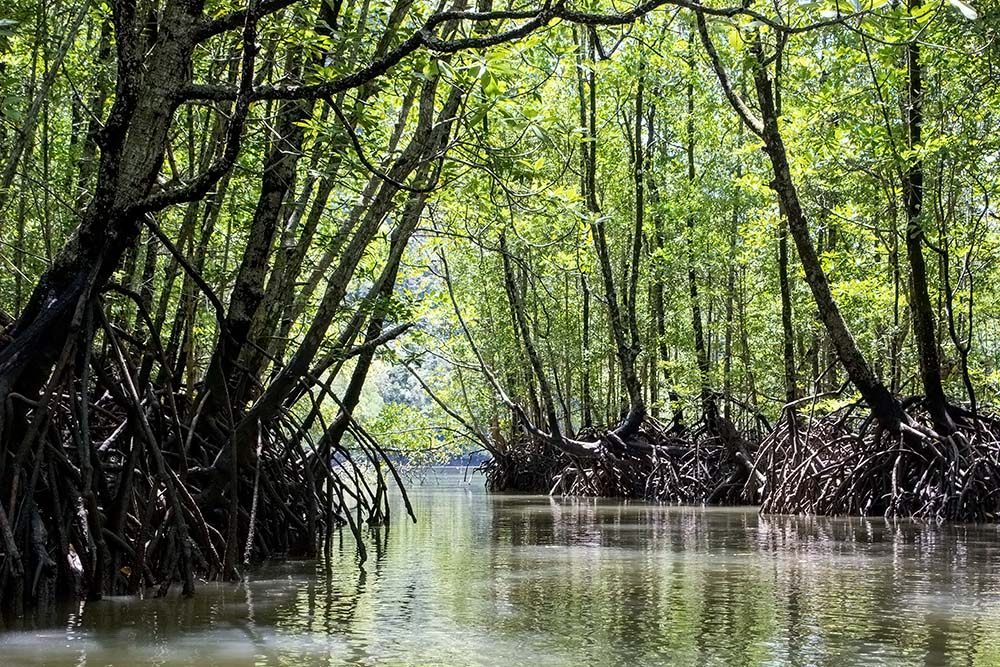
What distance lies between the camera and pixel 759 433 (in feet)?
60.2

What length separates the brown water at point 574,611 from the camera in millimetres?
4070

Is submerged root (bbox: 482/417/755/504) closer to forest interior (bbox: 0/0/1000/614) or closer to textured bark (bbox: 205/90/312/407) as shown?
forest interior (bbox: 0/0/1000/614)

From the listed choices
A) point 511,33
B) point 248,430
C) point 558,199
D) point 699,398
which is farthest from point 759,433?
point 511,33

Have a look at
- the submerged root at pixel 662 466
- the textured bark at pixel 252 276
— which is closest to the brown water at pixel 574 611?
the textured bark at pixel 252 276

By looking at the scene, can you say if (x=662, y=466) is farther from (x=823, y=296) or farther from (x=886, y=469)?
(x=823, y=296)

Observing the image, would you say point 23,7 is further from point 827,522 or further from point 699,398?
point 699,398

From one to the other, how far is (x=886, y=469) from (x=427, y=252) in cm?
738

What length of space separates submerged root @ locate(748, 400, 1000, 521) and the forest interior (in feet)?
0.13

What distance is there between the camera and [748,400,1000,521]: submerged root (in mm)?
11406

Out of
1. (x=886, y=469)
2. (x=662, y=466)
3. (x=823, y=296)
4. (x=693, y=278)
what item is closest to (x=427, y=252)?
(x=662, y=466)

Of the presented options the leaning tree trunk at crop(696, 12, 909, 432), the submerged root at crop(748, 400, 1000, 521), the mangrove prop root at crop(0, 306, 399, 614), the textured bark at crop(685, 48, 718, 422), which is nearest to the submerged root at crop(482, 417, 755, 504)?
the textured bark at crop(685, 48, 718, 422)

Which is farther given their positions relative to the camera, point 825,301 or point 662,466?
point 662,466

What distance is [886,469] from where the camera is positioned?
12.6m

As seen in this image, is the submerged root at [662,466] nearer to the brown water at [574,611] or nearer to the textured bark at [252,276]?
the brown water at [574,611]
